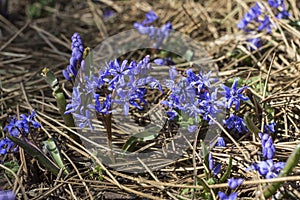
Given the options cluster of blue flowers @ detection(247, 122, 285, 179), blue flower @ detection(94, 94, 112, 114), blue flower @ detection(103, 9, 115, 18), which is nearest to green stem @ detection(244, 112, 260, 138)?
cluster of blue flowers @ detection(247, 122, 285, 179)

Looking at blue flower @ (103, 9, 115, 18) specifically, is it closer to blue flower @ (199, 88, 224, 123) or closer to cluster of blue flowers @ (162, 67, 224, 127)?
cluster of blue flowers @ (162, 67, 224, 127)

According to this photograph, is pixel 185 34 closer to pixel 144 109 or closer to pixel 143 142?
pixel 144 109

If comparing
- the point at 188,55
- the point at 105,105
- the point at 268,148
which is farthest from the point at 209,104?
the point at 188,55

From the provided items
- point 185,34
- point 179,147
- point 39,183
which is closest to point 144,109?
point 179,147

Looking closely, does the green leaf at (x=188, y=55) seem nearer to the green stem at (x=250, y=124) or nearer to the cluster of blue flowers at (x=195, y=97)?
the cluster of blue flowers at (x=195, y=97)

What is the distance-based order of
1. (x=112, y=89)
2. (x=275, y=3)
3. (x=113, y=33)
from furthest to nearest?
(x=113, y=33) < (x=275, y=3) < (x=112, y=89)

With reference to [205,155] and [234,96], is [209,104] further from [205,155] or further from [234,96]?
[205,155]

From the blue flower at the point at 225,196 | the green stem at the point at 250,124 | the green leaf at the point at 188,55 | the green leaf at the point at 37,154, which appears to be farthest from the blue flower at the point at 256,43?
the green leaf at the point at 37,154
